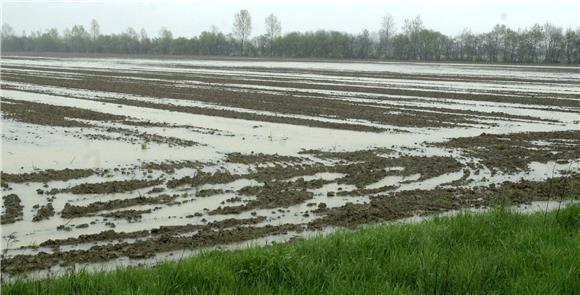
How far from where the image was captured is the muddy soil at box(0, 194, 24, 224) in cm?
793

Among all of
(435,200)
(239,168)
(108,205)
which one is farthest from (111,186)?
(435,200)

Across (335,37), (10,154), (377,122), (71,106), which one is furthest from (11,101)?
(335,37)

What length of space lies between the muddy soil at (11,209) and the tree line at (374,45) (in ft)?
196

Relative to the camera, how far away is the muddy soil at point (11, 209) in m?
7.93

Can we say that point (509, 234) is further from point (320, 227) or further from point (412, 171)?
point (412, 171)

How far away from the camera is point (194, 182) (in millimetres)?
10406

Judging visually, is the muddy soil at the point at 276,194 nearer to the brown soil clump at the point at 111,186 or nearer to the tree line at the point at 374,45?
the brown soil clump at the point at 111,186

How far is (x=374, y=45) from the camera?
10138cm

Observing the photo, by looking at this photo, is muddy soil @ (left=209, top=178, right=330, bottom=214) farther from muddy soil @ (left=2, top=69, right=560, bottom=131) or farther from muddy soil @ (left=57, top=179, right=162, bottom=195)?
muddy soil @ (left=2, top=69, right=560, bottom=131)

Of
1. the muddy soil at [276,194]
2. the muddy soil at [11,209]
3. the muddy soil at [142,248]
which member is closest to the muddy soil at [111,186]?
the muddy soil at [11,209]

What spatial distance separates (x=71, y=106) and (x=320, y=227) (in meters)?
16.5

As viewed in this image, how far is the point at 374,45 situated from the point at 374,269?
3908 inches

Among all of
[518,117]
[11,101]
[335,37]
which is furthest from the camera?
[335,37]

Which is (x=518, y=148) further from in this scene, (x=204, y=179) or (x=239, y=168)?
(x=204, y=179)
